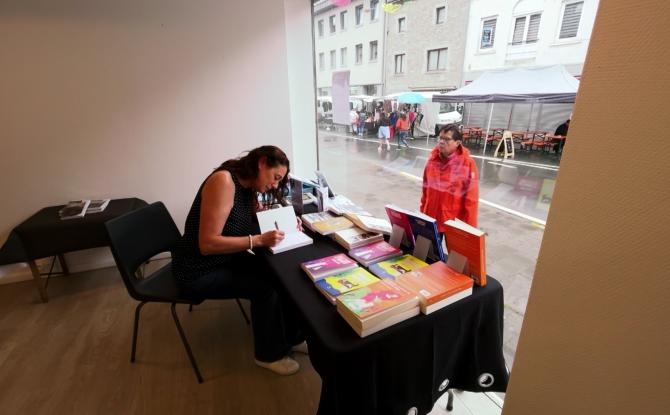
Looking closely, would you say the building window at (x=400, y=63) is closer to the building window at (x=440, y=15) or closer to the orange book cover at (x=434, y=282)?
the building window at (x=440, y=15)

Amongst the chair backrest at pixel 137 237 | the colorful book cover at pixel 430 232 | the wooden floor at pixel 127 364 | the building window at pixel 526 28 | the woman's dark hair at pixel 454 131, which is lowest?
the wooden floor at pixel 127 364

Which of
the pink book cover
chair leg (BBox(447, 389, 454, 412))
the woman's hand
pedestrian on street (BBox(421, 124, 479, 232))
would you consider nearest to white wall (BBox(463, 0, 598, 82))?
pedestrian on street (BBox(421, 124, 479, 232))

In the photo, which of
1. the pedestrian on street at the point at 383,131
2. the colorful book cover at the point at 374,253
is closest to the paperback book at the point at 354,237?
the colorful book cover at the point at 374,253

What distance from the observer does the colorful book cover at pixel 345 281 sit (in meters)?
1.04

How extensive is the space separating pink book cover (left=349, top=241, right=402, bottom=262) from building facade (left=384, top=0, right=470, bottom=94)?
41.3 inches

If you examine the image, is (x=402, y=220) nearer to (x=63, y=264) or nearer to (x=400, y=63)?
(x=400, y=63)

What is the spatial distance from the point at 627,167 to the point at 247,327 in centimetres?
197

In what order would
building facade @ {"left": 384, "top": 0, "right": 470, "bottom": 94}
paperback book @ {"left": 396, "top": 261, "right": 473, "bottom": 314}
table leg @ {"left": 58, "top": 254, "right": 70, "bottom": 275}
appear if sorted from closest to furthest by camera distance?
paperback book @ {"left": 396, "top": 261, "right": 473, "bottom": 314}, building facade @ {"left": 384, "top": 0, "right": 470, "bottom": 94}, table leg @ {"left": 58, "top": 254, "right": 70, "bottom": 275}

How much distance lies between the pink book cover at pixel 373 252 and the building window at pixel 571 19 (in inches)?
44.3

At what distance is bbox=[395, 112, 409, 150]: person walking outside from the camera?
7.25 ft

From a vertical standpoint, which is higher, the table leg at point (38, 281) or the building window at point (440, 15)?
the building window at point (440, 15)

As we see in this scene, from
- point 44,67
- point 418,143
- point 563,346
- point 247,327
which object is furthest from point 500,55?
point 44,67

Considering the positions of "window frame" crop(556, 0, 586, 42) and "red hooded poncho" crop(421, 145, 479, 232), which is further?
"red hooded poncho" crop(421, 145, 479, 232)

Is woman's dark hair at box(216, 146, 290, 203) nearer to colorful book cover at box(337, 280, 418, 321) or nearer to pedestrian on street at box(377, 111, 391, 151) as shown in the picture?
colorful book cover at box(337, 280, 418, 321)
